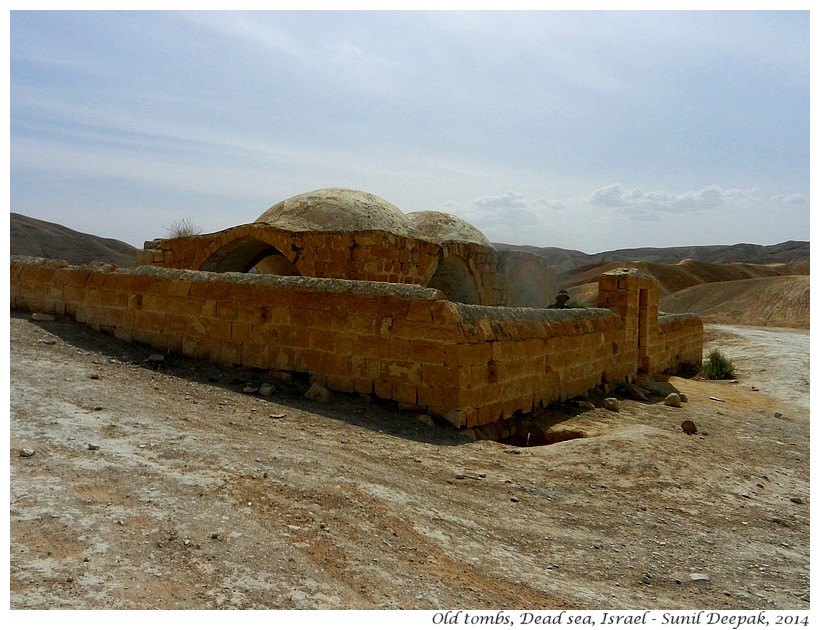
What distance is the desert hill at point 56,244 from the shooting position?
35094 mm

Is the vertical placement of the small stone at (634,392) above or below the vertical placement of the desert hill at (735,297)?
below

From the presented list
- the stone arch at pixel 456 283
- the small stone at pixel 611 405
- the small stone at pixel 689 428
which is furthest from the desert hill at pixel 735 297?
the small stone at pixel 689 428

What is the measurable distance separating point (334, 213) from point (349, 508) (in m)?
9.91

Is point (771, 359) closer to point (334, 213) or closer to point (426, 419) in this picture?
point (334, 213)

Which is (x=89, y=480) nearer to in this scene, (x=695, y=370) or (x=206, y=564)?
(x=206, y=564)

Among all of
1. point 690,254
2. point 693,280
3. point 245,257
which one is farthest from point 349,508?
point 690,254

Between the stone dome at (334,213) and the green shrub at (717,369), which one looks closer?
the stone dome at (334,213)

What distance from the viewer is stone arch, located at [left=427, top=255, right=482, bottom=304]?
1556cm

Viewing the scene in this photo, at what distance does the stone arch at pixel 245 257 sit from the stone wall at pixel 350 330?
4440 mm

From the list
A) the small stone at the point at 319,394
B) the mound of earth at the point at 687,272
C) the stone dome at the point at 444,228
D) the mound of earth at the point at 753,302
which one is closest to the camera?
the small stone at the point at 319,394

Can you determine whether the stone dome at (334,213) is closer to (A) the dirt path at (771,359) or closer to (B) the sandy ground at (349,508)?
(B) the sandy ground at (349,508)

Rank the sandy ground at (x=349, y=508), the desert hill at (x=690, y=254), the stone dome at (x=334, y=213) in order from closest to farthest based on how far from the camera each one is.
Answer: the sandy ground at (x=349, y=508) < the stone dome at (x=334, y=213) < the desert hill at (x=690, y=254)

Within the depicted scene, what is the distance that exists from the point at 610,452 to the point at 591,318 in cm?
377
